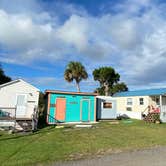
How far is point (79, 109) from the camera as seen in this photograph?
20859 mm

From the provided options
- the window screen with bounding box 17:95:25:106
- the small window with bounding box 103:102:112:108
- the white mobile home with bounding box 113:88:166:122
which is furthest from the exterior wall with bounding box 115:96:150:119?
the window screen with bounding box 17:95:25:106

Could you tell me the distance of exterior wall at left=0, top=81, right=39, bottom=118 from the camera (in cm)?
1661

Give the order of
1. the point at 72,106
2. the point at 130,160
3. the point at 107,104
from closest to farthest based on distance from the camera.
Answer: the point at 130,160, the point at 72,106, the point at 107,104

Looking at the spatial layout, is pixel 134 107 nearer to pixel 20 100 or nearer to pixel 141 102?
pixel 141 102

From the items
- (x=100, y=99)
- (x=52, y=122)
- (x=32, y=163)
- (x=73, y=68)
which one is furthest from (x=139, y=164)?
(x=73, y=68)

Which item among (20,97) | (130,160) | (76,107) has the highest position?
(20,97)

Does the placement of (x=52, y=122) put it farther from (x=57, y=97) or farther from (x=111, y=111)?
(x=111, y=111)

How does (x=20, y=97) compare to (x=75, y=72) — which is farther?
(x=75, y=72)

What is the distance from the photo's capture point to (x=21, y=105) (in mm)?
17109

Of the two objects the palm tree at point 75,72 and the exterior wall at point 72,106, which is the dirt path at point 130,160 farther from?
the palm tree at point 75,72

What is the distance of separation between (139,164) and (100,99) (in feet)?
58.8

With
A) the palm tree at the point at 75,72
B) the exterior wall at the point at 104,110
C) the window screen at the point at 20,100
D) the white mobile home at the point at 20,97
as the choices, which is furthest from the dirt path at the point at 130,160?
the palm tree at the point at 75,72

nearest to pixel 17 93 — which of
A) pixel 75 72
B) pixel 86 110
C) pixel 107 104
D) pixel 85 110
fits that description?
pixel 85 110

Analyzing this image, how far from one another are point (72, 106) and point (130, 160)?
45.3 ft
